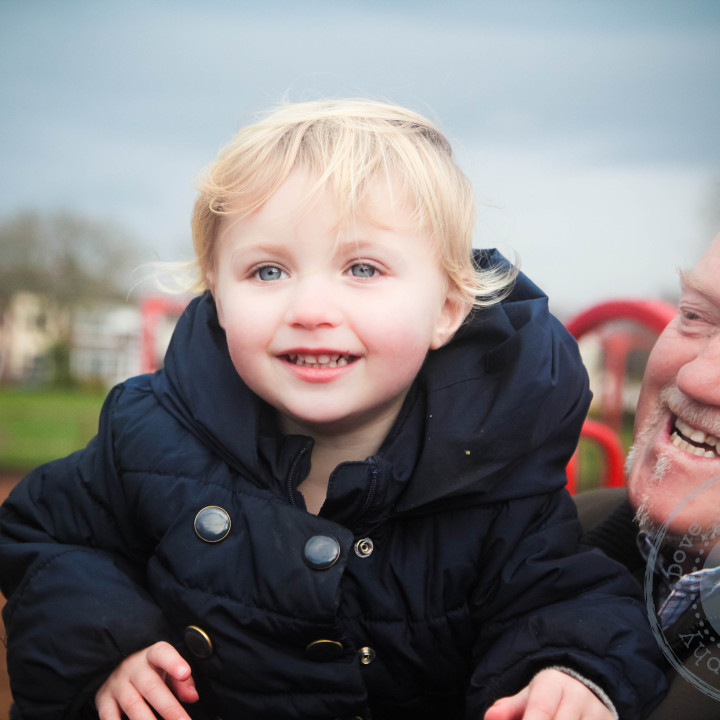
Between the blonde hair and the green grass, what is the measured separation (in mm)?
3439

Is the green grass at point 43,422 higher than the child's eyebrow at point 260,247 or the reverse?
the reverse

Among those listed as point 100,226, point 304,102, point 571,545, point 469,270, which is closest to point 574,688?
point 571,545

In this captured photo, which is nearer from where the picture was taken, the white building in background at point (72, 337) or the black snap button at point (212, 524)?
the black snap button at point (212, 524)

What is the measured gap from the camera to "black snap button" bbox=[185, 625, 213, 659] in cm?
98

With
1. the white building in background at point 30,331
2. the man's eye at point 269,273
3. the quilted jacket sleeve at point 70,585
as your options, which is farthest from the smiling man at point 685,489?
→ the white building in background at point 30,331

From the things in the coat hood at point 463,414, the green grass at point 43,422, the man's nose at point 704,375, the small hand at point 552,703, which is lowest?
the green grass at point 43,422

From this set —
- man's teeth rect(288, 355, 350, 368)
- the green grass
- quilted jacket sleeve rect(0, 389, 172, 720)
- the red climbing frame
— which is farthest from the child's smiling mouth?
the green grass

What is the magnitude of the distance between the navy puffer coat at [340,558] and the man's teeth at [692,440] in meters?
0.14

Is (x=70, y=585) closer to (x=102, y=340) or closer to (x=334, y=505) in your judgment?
(x=334, y=505)

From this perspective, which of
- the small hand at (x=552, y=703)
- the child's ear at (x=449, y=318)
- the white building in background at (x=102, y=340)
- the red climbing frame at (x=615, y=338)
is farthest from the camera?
the white building in background at (x=102, y=340)

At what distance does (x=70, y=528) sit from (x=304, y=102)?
0.69 metres

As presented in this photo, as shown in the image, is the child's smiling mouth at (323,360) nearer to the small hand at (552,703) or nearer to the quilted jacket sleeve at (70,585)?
the quilted jacket sleeve at (70,585)

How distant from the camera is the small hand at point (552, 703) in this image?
0.87 metres

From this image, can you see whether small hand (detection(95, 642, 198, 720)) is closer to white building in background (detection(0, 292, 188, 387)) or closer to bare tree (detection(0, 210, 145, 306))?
bare tree (detection(0, 210, 145, 306))
